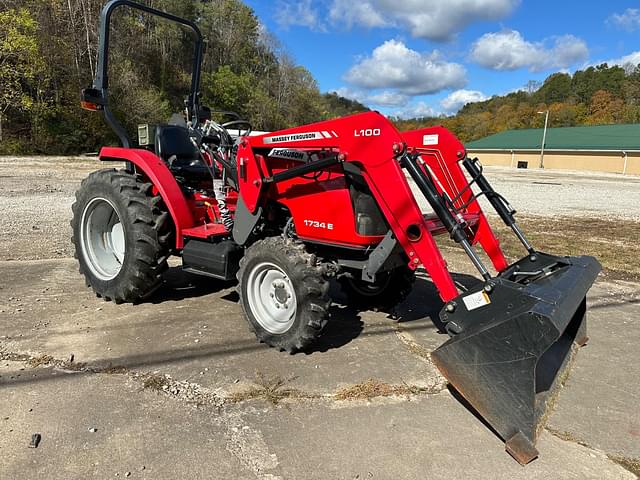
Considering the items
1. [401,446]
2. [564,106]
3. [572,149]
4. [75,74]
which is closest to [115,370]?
[401,446]

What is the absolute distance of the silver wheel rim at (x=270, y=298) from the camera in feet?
12.2

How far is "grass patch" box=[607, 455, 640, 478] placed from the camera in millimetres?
2394

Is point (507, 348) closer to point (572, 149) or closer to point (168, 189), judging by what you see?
point (168, 189)

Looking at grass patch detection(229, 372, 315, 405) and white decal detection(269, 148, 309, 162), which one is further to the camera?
white decal detection(269, 148, 309, 162)

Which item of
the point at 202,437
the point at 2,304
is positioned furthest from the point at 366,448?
the point at 2,304

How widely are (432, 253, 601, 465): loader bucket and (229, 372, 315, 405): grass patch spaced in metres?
0.97

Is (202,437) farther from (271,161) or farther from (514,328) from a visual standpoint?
(271,161)

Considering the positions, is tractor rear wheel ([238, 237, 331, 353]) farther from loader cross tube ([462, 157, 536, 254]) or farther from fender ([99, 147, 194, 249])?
loader cross tube ([462, 157, 536, 254])

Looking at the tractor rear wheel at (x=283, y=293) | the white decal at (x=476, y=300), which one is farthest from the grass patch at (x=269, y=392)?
the white decal at (x=476, y=300)

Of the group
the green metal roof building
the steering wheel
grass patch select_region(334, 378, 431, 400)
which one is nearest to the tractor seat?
the steering wheel

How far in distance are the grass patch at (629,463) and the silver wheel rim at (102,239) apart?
4.42 m

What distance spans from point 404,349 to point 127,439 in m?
2.15

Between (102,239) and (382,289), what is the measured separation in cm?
305

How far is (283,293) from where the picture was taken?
3.74 m
